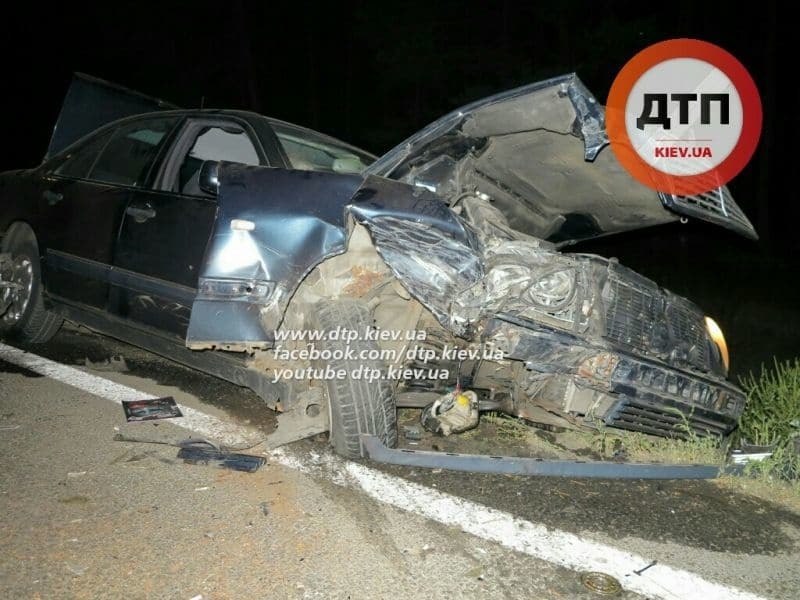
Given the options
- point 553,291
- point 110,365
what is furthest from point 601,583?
point 110,365

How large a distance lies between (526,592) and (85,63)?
78.7ft

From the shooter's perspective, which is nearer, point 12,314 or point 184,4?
point 12,314

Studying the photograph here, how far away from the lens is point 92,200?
361 cm

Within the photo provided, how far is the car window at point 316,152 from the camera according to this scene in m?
3.35

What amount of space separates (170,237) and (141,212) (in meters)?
0.30

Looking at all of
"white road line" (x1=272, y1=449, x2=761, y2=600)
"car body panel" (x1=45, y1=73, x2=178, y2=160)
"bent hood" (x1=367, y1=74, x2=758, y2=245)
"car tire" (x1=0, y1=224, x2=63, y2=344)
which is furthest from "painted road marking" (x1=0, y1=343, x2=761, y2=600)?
"car body panel" (x1=45, y1=73, x2=178, y2=160)

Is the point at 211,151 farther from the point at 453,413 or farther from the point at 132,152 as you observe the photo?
the point at 453,413

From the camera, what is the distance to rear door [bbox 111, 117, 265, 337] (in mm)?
3023

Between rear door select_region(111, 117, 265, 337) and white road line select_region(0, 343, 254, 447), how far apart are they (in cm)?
44

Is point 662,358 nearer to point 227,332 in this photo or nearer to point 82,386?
point 227,332

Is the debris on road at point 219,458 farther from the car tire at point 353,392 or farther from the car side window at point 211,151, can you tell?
the car side window at point 211,151

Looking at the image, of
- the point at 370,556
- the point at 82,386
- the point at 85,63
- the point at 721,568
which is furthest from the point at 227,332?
the point at 85,63

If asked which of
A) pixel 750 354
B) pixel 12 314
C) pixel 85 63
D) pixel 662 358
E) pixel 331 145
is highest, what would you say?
pixel 85 63

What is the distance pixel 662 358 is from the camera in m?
2.67
